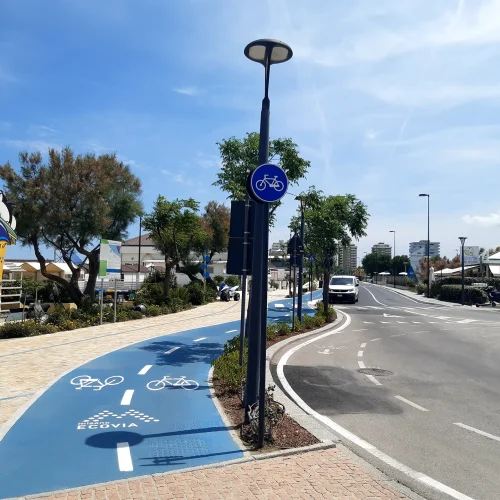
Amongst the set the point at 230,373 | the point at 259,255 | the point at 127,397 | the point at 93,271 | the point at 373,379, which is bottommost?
the point at 373,379

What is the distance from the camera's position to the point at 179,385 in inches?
356

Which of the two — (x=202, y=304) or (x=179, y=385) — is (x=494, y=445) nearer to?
(x=179, y=385)

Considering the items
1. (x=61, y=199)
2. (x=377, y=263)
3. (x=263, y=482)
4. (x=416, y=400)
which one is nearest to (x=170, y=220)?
(x=61, y=199)

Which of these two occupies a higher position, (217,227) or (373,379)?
(217,227)

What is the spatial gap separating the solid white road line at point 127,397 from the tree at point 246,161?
5708mm

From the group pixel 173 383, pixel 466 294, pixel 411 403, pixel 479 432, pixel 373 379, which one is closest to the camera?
pixel 479 432

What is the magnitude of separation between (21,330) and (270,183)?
11769 millimetres

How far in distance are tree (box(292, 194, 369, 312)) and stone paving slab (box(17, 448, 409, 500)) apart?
12.8m

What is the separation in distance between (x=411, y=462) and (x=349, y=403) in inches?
107

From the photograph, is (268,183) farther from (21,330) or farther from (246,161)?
(21,330)

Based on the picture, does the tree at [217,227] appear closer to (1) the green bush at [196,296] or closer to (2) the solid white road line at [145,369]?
(1) the green bush at [196,296]

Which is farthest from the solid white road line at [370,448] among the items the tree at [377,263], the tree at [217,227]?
the tree at [377,263]

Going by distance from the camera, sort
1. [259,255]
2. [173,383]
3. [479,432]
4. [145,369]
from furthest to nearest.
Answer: [145,369]
[173,383]
[259,255]
[479,432]

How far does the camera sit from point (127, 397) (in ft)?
26.7
